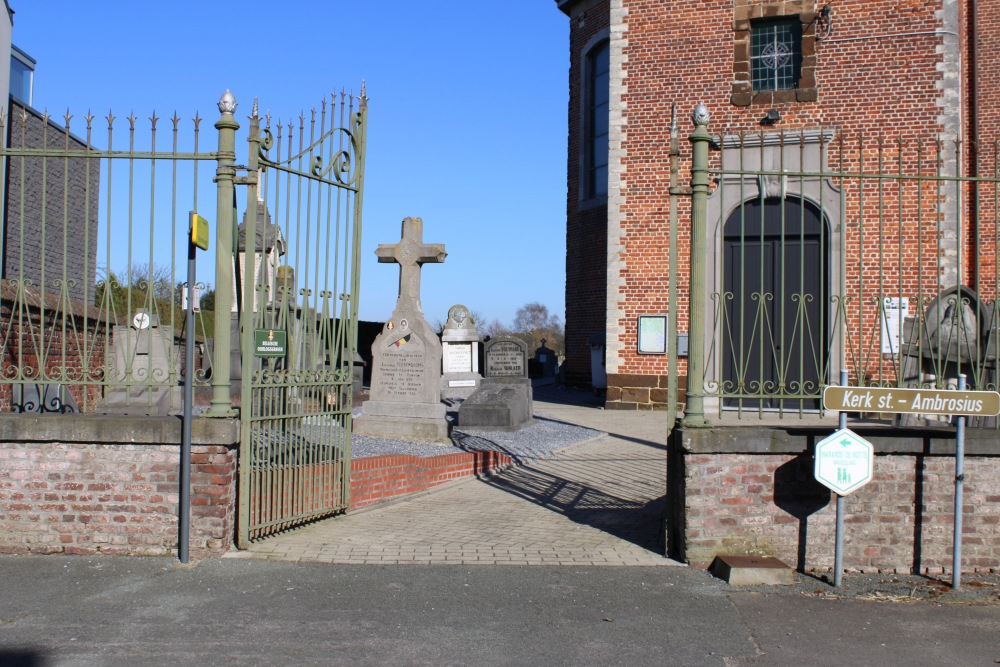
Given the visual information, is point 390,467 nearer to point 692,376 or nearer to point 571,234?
point 692,376

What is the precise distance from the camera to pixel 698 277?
6.50 metres

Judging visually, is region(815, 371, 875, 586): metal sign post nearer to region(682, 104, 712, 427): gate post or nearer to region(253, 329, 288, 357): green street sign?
region(682, 104, 712, 427): gate post

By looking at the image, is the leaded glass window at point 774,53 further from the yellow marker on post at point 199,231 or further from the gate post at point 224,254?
the yellow marker on post at point 199,231

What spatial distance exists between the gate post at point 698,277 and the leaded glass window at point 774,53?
1252cm

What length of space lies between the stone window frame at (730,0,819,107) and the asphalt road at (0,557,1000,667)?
13541 mm

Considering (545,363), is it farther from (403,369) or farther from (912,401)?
(912,401)

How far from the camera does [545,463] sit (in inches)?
452

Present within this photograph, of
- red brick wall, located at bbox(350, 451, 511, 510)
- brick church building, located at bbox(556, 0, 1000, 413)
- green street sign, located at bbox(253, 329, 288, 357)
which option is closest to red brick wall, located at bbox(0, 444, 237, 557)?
green street sign, located at bbox(253, 329, 288, 357)

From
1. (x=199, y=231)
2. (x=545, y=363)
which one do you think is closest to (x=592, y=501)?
(x=199, y=231)

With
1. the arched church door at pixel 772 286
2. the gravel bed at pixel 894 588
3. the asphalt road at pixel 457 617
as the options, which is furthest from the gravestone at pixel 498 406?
the gravel bed at pixel 894 588

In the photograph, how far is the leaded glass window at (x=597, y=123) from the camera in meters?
24.7

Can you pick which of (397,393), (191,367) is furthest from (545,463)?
(191,367)

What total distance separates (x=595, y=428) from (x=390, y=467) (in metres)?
7.39

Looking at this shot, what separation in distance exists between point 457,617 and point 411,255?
31.4ft
